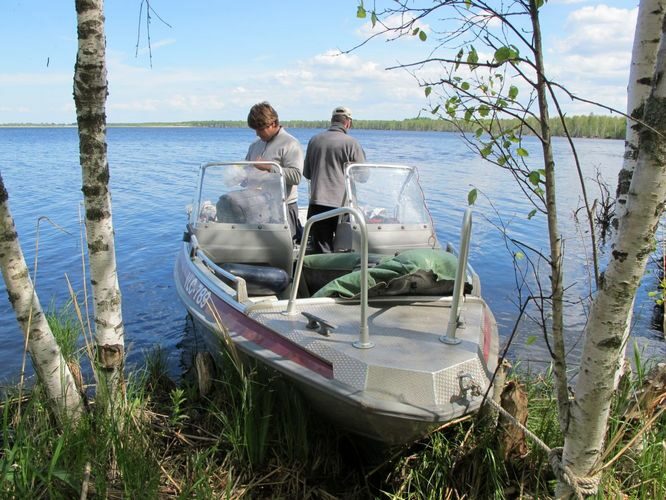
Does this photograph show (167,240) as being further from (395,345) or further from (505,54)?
(505,54)

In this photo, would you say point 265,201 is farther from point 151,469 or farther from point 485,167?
point 485,167

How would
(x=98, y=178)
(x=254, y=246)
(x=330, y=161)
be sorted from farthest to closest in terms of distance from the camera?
1. (x=330, y=161)
2. (x=254, y=246)
3. (x=98, y=178)

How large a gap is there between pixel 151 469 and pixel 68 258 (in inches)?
345

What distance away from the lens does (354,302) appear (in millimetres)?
3998

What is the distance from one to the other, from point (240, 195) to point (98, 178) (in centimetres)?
241

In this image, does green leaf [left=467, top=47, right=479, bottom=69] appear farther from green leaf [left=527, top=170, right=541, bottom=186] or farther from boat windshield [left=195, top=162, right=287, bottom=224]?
boat windshield [left=195, top=162, right=287, bottom=224]

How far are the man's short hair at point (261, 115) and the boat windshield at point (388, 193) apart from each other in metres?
0.98

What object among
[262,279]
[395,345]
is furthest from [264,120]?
[395,345]

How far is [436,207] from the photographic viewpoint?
53.7ft

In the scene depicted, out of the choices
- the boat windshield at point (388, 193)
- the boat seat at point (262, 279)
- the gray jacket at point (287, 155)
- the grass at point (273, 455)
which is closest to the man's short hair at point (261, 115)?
the gray jacket at point (287, 155)

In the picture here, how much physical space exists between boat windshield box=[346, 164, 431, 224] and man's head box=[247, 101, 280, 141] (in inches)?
36.4

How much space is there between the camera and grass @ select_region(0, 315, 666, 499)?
279 cm

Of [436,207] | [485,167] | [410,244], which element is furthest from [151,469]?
[485,167]

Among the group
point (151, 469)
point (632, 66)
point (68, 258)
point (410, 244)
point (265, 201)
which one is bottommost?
point (68, 258)
